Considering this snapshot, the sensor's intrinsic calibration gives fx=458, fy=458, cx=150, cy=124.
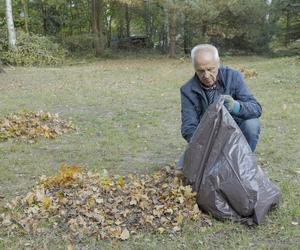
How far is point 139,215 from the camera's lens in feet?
11.1

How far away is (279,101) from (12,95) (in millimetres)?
5319

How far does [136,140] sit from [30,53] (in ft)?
38.0

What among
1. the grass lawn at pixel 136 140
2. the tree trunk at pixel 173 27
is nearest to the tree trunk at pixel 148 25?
the tree trunk at pixel 173 27

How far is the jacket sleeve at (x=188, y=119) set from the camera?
12.6 ft

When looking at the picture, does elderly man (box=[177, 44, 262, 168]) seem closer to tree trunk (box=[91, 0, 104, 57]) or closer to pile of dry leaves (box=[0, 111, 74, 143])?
pile of dry leaves (box=[0, 111, 74, 143])

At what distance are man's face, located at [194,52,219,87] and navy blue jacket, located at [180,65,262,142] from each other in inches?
5.8

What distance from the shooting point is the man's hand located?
358cm

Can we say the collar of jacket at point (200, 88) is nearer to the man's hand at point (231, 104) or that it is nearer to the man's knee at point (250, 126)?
the man's hand at point (231, 104)

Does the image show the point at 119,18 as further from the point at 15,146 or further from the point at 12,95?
the point at 15,146

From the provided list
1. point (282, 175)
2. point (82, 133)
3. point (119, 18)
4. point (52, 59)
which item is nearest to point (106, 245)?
point (282, 175)

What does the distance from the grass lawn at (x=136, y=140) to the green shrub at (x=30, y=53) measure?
10.2 ft

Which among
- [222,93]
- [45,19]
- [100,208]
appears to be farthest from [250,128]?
[45,19]

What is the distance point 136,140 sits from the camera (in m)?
5.96

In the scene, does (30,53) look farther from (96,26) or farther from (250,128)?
(250,128)
